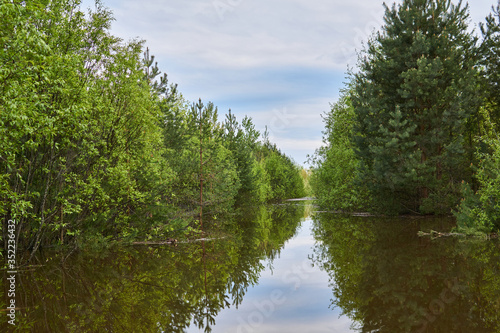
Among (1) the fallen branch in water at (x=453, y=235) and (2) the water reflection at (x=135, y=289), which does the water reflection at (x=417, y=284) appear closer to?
(1) the fallen branch in water at (x=453, y=235)

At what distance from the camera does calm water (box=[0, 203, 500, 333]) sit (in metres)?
7.04

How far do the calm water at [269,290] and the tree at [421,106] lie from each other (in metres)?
11.5

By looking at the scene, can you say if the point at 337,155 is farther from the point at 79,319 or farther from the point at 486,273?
the point at 79,319

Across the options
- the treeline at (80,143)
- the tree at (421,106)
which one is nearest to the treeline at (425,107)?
the tree at (421,106)

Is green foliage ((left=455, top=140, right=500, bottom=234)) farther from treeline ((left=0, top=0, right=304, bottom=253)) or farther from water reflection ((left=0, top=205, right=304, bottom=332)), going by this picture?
treeline ((left=0, top=0, right=304, bottom=253))

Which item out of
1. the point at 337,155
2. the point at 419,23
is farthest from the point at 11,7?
the point at 337,155

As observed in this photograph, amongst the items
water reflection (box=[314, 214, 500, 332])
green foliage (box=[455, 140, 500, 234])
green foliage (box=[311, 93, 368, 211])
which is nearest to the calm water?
water reflection (box=[314, 214, 500, 332])

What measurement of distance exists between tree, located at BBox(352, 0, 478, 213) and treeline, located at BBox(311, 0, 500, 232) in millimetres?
A: 61

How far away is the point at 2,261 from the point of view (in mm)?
13164

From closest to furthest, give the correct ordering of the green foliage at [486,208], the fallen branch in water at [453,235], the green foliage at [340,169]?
the green foliage at [486,208]
the fallen branch in water at [453,235]
the green foliage at [340,169]

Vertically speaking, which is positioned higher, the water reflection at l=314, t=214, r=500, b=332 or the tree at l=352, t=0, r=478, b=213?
the tree at l=352, t=0, r=478, b=213

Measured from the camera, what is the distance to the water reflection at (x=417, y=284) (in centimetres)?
685

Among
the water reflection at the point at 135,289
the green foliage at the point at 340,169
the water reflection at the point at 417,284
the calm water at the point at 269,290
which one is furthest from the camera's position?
the green foliage at the point at 340,169

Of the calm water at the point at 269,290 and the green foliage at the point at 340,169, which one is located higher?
the green foliage at the point at 340,169
